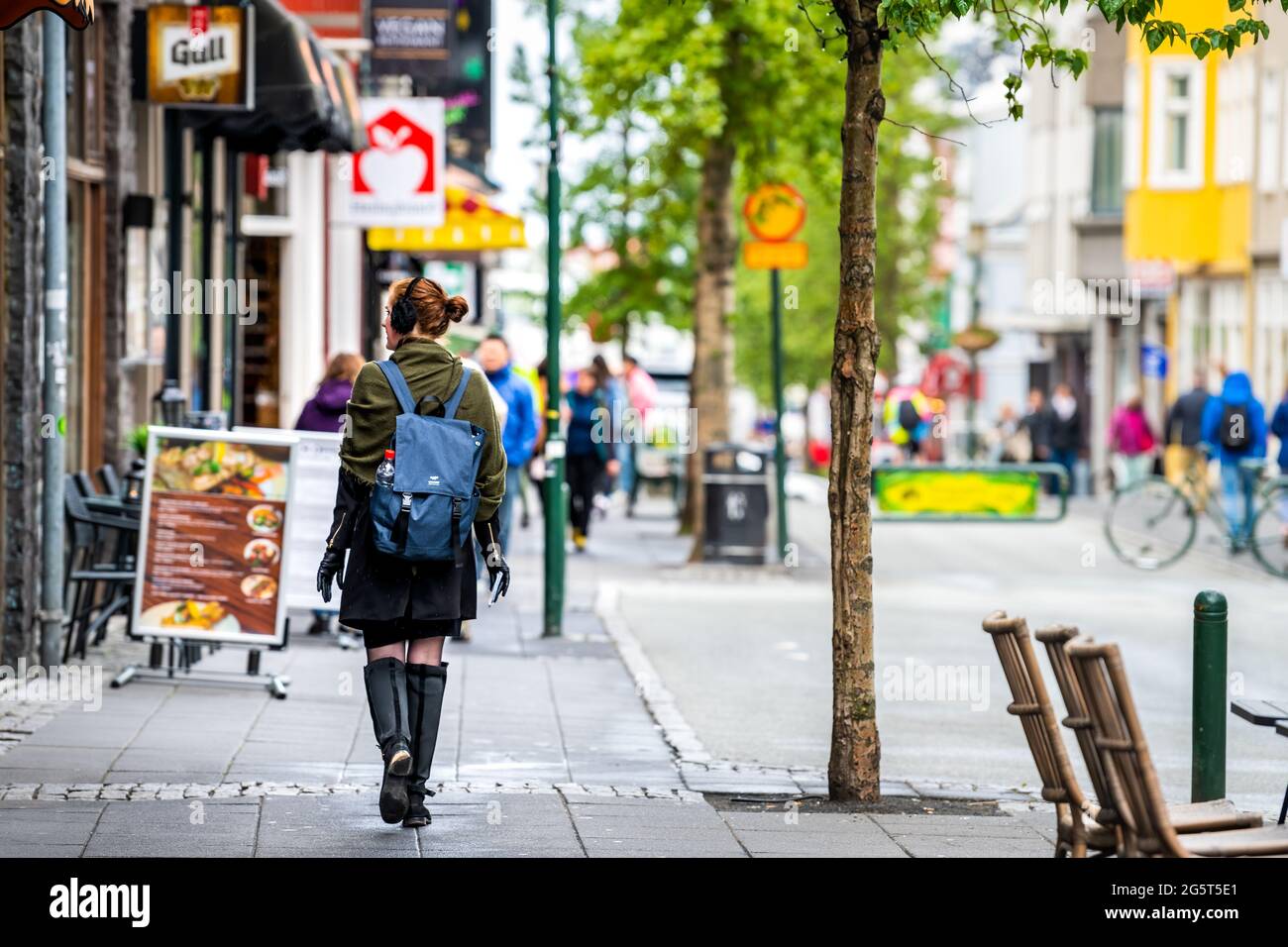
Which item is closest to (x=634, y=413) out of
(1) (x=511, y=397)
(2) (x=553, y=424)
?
(1) (x=511, y=397)

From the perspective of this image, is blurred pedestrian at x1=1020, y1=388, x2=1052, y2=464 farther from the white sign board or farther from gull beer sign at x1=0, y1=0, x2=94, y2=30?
gull beer sign at x1=0, y1=0, x2=94, y2=30

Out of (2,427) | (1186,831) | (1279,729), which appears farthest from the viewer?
(2,427)

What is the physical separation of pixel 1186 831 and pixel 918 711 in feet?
20.4

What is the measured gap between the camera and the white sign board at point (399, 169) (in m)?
20.2

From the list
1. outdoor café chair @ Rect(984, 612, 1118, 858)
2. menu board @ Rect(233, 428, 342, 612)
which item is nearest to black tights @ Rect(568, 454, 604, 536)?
menu board @ Rect(233, 428, 342, 612)

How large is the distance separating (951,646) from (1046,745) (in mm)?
9513

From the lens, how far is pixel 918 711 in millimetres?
12516

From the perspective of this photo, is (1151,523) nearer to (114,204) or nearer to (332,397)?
(332,397)

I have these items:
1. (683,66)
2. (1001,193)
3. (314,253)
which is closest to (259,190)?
(314,253)

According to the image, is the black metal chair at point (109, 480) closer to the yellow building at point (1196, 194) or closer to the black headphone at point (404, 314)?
the black headphone at point (404, 314)

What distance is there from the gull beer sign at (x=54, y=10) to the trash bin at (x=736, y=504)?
13.0m

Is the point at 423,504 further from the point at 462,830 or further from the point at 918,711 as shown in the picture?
the point at 918,711

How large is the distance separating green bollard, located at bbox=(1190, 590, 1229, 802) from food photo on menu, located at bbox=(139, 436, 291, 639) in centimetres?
489

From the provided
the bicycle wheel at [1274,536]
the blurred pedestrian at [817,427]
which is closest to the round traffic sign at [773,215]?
the bicycle wheel at [1274,536]
